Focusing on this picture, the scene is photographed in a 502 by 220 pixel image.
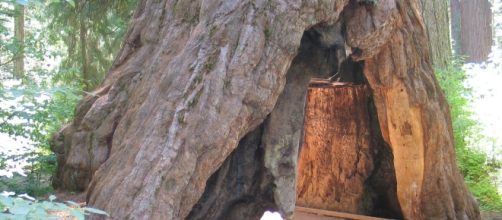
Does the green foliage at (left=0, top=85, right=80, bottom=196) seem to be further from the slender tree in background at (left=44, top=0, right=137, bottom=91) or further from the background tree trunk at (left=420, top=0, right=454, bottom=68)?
the background tree trunk at (left=420, top=0, right=454, bottom=68)

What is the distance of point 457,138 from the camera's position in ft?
26.9

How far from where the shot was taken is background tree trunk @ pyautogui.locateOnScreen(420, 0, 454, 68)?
8.27 m

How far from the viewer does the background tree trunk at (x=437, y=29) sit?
8266 millimetres

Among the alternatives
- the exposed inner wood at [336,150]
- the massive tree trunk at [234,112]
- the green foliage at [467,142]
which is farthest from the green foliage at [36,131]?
the green foliage at [467,142]

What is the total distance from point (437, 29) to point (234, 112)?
243 inches

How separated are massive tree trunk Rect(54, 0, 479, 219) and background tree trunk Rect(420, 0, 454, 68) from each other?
2.76 metres

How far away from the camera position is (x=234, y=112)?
336 cm

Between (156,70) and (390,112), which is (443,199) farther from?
(156,70)

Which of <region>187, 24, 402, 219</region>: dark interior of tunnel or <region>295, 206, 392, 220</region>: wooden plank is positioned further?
<region>295, 206, 392, 220</region>: wooden plank

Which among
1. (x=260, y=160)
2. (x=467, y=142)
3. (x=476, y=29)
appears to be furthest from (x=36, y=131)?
(x=476, y=29)

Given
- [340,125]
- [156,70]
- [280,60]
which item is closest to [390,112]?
[340,125]

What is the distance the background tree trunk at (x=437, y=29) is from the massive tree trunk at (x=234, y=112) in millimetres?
2765

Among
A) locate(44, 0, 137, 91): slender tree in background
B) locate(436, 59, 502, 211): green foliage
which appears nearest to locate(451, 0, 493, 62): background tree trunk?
locate(436, 59, 502, 211): green foliage

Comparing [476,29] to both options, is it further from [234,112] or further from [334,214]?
[234,112]
